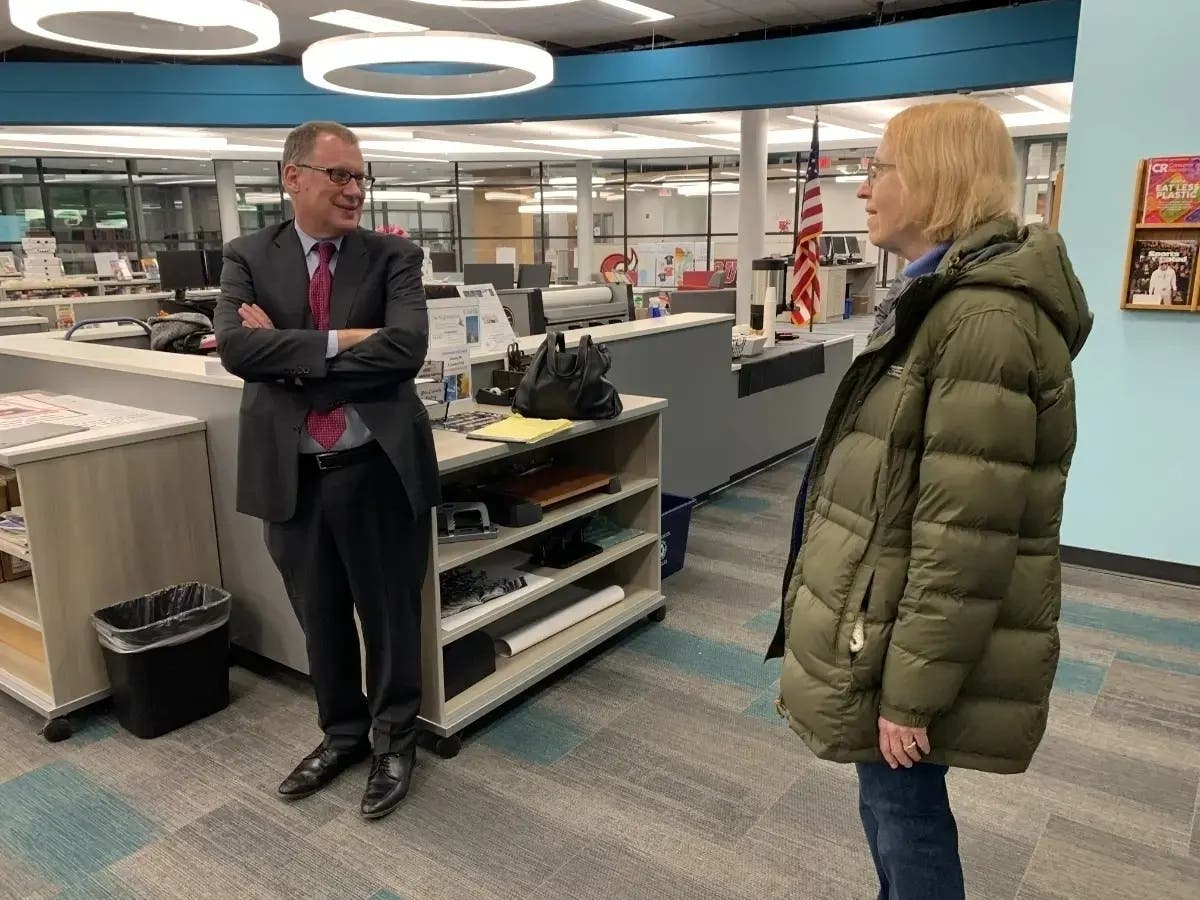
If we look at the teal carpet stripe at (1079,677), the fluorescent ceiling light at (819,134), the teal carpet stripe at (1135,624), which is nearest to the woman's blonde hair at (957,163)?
the teal carpet stripe at (1079,677)

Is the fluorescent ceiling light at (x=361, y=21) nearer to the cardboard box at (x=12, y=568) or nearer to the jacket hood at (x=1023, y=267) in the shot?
the cardboard box at (x=12, y=568)

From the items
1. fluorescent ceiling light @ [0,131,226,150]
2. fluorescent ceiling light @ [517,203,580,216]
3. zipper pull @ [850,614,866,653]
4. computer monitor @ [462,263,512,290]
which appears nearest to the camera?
zipper pull @ [850,614,866,653]

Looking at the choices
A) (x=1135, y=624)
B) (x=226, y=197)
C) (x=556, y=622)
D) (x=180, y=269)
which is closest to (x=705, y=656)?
(x=556, y=622)

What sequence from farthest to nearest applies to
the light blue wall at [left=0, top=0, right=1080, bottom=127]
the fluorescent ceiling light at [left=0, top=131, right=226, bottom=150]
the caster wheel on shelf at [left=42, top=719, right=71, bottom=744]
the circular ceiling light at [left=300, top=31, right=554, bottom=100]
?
the fluorescent ceiling light at [left=0, top=131, right=226, bottom=150] < the light blue wall at [left=0, top=0, right=1080, bottom=127] < the circular ceiling light at [left=300, top=31, right=554, bottom=100] < the caster wheel on shelf at [left=42, top=719, right=71, bottom=744]

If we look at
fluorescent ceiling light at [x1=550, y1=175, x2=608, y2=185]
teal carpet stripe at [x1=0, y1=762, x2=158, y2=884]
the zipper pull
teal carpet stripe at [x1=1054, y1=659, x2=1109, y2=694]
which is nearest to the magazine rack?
teal carpet stripe at [x1=1054, y1=659, x2=1109, y2=694]

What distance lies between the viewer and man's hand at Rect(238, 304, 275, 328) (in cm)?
207

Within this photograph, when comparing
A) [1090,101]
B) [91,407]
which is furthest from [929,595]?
[1090,101]

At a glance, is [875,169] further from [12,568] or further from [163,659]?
[12,568]

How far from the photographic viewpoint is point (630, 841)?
2.18m

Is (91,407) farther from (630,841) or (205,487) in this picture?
(630,841)

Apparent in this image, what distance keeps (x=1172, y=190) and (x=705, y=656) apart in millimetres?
2528

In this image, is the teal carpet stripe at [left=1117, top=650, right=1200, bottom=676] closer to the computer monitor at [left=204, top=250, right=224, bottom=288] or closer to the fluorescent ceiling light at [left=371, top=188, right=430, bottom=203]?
the computer monitor at [left=204, top=250, right=224, bottom=288]

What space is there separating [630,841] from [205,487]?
1775mm

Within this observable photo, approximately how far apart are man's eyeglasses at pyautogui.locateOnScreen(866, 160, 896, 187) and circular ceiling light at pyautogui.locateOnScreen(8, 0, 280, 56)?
3.89 m
